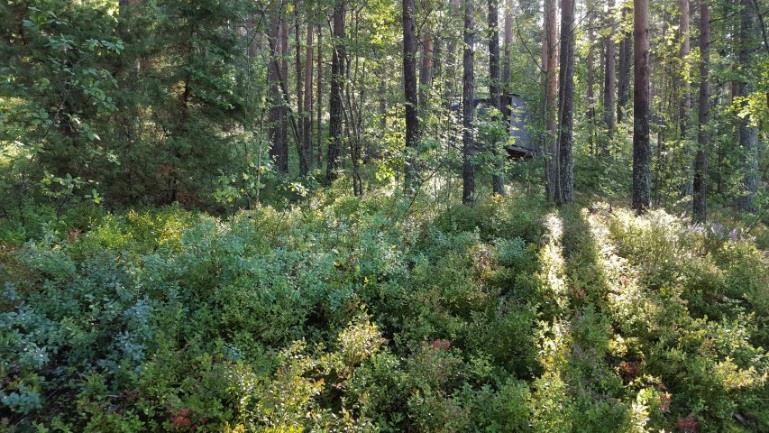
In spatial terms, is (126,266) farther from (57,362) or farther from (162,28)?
(162,28)

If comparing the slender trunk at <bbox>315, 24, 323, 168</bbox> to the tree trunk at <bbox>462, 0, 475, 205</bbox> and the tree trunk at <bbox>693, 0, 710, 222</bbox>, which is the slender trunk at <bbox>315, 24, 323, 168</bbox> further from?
the tree trunk at <bbox>693, 0, 710, 222</bbox>

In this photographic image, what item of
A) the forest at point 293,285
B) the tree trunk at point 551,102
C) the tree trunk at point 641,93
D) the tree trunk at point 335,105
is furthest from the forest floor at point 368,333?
the tree trunk at point 335,105

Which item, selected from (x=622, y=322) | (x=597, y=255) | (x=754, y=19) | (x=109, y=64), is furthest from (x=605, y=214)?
(x=109, y=64)

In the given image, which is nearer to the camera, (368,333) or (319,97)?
(368,333)

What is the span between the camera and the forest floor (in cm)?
382

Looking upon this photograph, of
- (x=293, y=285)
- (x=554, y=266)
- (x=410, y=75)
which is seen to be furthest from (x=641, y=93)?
(x=293, y=285)

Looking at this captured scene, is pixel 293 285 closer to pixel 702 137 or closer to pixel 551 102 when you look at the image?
pixel 551 102

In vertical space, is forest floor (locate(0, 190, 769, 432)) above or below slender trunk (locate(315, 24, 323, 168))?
below

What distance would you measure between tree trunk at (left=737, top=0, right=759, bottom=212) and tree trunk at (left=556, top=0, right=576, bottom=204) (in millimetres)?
3997

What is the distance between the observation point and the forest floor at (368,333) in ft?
12.5

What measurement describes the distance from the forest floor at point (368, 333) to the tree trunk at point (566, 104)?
616 cm

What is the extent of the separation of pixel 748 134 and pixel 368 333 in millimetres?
16785

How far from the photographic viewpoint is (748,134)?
15.8 metres

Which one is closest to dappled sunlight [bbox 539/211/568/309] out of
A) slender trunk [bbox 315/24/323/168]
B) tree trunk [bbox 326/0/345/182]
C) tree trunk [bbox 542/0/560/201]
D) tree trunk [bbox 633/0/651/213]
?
tree trunk [bbox 633/0/651/213]
